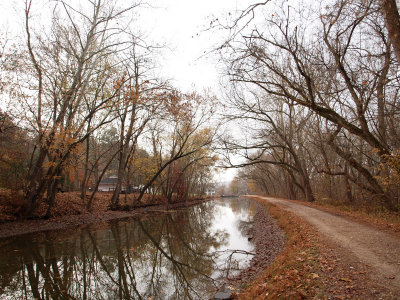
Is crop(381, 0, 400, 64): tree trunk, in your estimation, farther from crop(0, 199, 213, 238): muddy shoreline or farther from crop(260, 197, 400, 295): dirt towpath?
crop(0, 199, 213, 238): muddy shoreline

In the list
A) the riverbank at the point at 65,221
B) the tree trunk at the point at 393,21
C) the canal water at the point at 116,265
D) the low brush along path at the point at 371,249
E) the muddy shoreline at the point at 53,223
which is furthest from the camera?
the riverbank at the point at 65,221

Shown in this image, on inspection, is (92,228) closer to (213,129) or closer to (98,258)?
(98,258)

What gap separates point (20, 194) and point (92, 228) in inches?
163

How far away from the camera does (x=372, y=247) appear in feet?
18.5

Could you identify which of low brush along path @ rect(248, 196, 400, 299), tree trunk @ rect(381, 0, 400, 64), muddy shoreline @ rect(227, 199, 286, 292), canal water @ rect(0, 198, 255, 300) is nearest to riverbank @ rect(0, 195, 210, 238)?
canal water @ rect(0, 198, 255, 300)

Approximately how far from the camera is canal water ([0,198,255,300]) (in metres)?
5.69

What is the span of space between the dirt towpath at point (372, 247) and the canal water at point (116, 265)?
2971 millimetres

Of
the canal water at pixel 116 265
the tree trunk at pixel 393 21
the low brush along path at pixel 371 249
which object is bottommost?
the canal water at pixel 116 265

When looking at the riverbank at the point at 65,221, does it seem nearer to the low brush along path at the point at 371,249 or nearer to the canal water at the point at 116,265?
the canal water at the point at 116,265

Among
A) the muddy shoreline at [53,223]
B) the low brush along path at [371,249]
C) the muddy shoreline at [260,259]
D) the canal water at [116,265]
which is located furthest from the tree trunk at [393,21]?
the muddy shoreline at [53,223]

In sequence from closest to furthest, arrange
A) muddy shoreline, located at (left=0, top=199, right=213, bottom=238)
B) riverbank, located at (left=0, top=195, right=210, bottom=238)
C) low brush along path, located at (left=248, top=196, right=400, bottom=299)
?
low brush along path, located at (left=248, top=196, right=400, bottom=299)
muddy shoreline, located at (left=0, top=199, right=213, bottom=238)
riverbank, located at (left=0, top=195, right=210, bottom=238)

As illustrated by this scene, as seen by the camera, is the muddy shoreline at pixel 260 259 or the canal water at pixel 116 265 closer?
the canal water at pixel 116 265

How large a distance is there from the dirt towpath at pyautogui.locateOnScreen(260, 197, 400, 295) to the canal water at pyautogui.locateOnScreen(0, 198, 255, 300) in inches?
117

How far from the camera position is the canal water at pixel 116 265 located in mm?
5688
